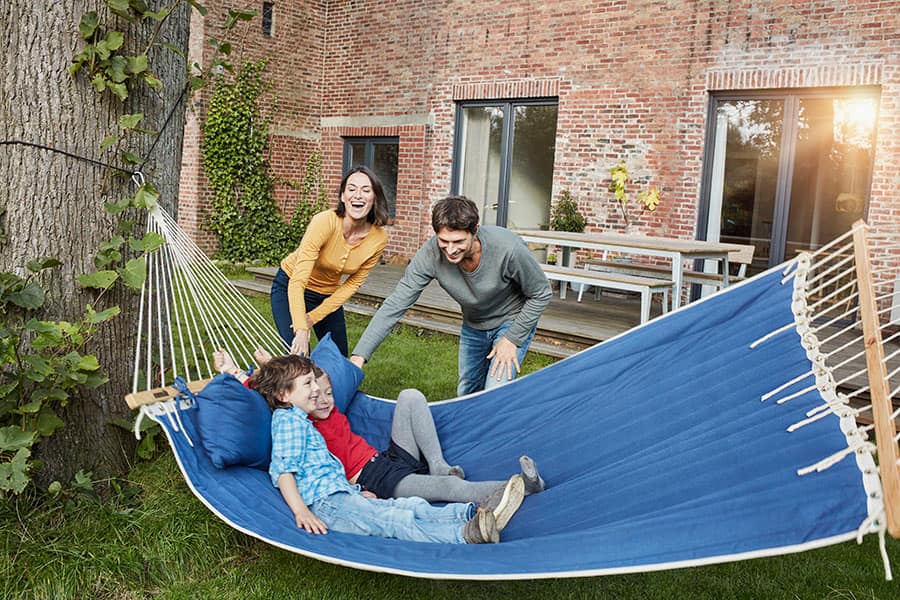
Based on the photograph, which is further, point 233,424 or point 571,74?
point 571,74

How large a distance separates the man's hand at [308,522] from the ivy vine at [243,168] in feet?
25.0

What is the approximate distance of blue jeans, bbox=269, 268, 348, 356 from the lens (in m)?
3.42

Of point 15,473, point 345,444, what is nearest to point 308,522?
point 345,444

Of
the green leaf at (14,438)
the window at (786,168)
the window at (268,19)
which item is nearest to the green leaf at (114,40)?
the green leaf at (14,438)

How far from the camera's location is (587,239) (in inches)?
230

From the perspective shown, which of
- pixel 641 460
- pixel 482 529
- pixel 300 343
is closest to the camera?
pixel 482 529

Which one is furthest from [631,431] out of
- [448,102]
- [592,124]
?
[448,102]

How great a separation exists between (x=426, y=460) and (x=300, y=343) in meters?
0.60

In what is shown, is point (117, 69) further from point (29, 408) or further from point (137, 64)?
point (29, 408)

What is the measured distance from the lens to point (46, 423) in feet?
7.70

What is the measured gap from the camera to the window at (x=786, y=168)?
6.24 metres

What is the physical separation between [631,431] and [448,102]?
21.7 feet

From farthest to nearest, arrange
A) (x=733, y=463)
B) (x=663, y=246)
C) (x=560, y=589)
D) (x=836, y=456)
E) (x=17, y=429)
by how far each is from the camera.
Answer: (x=663, y=246)
(x=560, y=589)
(x=17, y=429)
(x=733, y=463)
(x=836, y=456)

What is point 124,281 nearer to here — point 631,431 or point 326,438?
point 326,438
